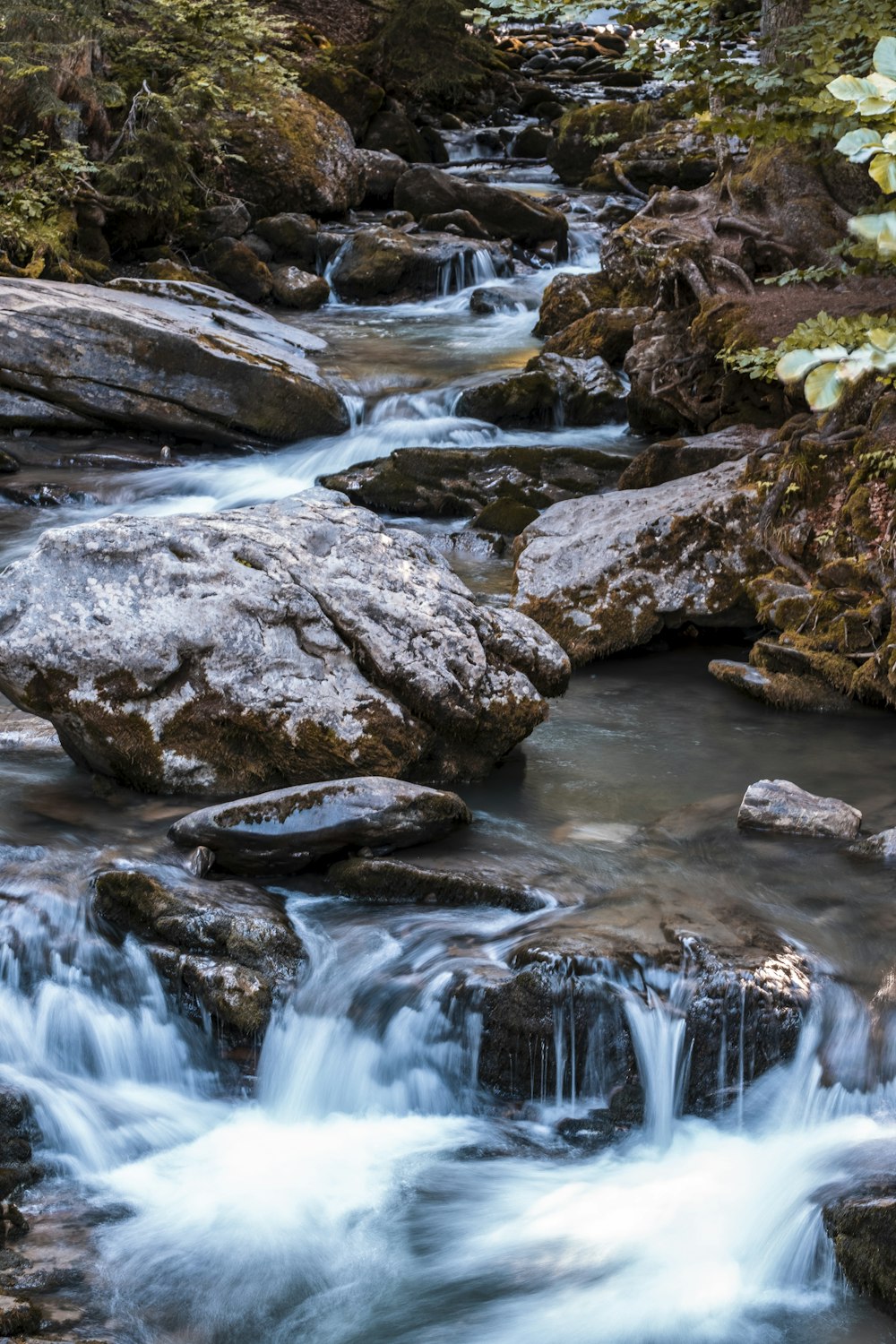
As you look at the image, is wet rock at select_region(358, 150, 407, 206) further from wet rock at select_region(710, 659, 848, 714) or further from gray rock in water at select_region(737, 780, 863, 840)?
gray rock in water at select_region(737, 780, 863, 840)

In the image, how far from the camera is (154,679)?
18.1 ft

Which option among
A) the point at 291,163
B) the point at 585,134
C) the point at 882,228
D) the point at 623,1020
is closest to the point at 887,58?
the point at 882,228

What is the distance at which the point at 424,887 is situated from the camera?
495cm

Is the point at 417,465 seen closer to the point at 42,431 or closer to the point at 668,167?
the point at 42,431

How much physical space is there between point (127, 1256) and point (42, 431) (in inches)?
379

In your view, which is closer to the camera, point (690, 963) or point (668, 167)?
point (690, 963)

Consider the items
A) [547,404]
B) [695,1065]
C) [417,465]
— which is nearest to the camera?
[695,1065]

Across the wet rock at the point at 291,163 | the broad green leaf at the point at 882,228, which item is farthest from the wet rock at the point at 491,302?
the broad green leaf at the point at 882,228

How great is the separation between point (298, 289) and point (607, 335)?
5495mm

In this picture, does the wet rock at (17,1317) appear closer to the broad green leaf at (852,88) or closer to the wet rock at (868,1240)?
the wet rock at (868,1240)

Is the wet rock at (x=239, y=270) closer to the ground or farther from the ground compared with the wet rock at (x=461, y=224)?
closer to the ground

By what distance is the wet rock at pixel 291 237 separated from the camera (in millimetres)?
17750

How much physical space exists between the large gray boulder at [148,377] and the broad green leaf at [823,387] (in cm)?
1051

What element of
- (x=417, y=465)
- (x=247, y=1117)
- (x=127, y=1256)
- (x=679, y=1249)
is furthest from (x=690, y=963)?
(x=417, y=465)
